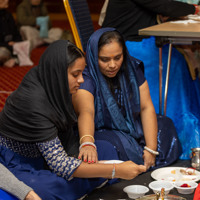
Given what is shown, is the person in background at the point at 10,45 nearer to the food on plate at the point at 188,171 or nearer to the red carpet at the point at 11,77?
the red carpet at the point at 11,77

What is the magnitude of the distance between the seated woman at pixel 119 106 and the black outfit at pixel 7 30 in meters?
3.30

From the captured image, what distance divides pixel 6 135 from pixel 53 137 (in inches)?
8.6

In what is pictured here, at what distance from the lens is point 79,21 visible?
2875 mm

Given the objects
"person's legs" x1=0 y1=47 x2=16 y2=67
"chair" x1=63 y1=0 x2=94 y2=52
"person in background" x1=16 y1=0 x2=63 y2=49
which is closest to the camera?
"chair" x1=63 y1=0 x2=94 y2=52

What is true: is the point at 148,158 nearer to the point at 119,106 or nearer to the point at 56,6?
the point at 119,106

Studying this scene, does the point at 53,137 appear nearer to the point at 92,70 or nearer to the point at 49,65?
the point at 49,65

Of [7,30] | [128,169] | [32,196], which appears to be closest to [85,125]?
[128,169]

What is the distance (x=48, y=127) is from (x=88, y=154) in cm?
26

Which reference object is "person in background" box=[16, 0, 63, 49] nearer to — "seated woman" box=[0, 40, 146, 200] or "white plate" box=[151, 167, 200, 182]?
"white plate" box=[151, 167, 200, 182]

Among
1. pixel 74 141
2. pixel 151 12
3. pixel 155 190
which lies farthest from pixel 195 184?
pixel 151 12

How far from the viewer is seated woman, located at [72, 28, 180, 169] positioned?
2332 millimetres

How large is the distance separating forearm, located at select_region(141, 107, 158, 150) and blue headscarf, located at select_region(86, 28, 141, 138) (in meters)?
0.05

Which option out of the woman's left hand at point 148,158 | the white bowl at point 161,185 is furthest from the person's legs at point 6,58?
the white bowl at point 161,185

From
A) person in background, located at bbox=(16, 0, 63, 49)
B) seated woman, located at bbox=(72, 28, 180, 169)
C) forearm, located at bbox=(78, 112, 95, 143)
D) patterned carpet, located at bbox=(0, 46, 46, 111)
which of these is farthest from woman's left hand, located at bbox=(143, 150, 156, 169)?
person in background, located at bbox=(16, 0, 63, 49)
